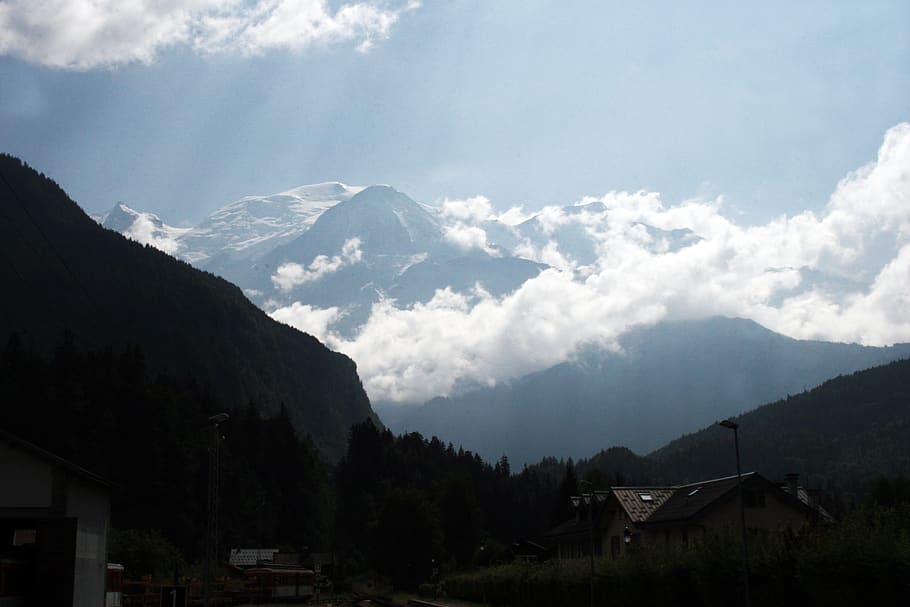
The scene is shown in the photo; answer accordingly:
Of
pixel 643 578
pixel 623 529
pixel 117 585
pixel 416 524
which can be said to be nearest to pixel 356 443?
pixel 416 524

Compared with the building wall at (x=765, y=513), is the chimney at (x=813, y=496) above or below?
above

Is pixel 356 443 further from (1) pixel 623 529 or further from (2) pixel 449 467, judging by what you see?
(1) pixel 623 529

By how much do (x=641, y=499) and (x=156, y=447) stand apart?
2455 inches

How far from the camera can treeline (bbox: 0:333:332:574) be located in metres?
104

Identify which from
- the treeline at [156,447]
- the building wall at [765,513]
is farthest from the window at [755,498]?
the treeline at [156,447]

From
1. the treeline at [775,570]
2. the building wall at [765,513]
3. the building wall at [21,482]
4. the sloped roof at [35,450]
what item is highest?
the sloped roof at [35,450]

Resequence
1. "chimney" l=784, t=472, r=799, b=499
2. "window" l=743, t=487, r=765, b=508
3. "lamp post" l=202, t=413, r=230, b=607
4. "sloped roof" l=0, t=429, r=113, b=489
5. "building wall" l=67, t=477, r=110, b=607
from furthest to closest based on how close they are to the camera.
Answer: "chimney" l=784, t=472, r=799, b=499, "window" l=743, t=487, r=765, b=508, "lamp post" l=202, t=413, r=230, b=607, "building wall" l=67, t=477, r=110, b=607, "sloped roof" l=0, t=429, r=113, b=489

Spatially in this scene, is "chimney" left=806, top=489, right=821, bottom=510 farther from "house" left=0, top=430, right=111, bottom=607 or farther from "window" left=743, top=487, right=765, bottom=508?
"house" left=0, top=430, right=111, bottom=607

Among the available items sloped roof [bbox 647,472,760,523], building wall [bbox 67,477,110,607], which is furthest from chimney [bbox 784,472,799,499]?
building wall [bbox 67,477,110,607]

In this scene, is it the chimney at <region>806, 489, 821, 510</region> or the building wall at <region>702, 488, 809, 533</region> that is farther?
the chimney at <region>806, 489, 821, 510</region>

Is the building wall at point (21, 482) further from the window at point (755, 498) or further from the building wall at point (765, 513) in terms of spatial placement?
the window at point (755, 498)

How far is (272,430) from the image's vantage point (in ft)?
452

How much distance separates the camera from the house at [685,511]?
180ft

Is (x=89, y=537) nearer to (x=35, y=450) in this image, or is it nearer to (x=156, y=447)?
(x=35, y=450)
